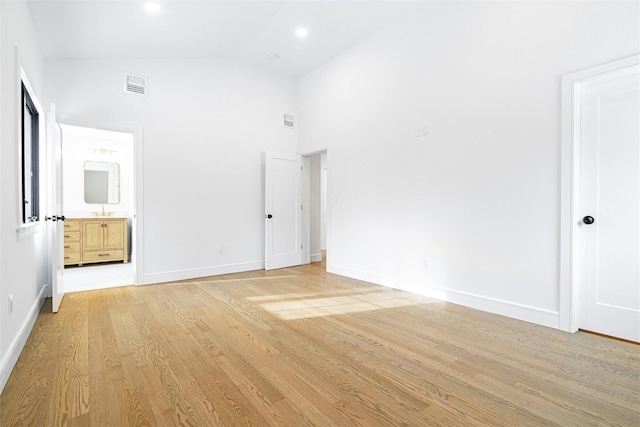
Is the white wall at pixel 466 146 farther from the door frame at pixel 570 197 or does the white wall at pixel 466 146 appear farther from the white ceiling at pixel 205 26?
the white ceiling at pixel 205 26

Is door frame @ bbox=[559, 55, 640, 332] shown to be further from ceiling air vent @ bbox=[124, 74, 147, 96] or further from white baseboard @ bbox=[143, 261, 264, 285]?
ceiling air vent @ bbox=[124, 74, 147, 96]

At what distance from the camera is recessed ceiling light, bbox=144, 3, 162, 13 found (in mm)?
2995

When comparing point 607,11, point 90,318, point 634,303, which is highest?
point 607,11

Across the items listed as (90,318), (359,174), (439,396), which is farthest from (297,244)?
(439,396)

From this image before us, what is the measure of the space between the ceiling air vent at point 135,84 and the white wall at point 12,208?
4.03 feet

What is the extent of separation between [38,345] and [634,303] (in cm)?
440

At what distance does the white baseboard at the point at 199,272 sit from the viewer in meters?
4.16

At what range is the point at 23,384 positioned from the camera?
175 centimetres

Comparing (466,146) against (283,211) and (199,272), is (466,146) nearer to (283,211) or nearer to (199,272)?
(283,211)

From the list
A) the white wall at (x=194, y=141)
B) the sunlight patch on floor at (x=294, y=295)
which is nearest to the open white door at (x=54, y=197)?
the white wall at (x=194, y=141)

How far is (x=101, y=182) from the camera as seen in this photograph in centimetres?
611

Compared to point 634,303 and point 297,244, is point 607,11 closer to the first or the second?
point 634,303

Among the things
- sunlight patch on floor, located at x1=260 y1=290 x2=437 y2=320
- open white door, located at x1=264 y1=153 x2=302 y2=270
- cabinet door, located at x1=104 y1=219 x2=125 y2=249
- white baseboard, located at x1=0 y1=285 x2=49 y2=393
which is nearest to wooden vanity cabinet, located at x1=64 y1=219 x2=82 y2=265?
cabinet door, located at x1=104 y1=219 x2=125 y2=249

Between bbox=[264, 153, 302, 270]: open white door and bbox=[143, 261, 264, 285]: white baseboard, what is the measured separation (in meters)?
0.27
